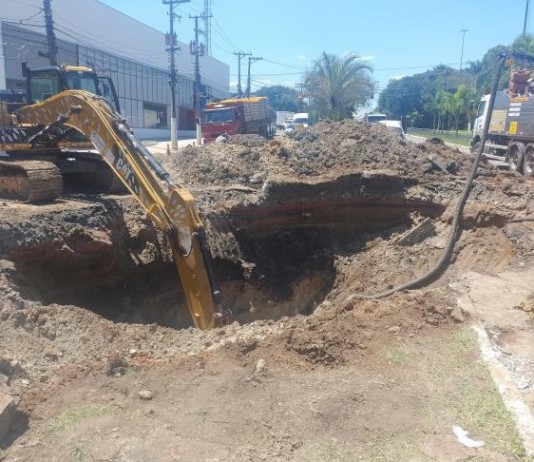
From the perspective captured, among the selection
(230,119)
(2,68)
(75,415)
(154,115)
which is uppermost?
(2,68)

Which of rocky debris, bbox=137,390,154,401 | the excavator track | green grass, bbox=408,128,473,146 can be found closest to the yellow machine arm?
the excavator track

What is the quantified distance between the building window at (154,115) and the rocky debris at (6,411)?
45.0 m

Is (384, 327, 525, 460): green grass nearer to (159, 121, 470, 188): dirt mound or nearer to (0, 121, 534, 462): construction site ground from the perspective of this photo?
(0, 121, 534, 462): construction site ground

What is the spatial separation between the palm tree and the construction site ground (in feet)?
105

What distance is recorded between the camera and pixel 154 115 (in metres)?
49.9

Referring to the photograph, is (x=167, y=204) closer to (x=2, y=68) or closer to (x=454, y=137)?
(x=2, y=68)

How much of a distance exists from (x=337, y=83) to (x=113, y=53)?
18.3m

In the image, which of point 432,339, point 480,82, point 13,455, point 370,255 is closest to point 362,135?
point 370,255

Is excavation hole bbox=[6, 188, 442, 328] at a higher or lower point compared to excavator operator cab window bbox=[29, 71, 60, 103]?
lower

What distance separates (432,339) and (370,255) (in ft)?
19.0

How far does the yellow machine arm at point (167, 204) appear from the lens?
22.3 feet

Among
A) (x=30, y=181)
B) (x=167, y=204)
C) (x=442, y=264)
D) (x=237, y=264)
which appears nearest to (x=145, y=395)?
(x=167, y=204)

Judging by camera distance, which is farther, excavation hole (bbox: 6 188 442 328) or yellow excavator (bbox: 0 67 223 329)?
excavation hole (bbox: 6 188 442 328)

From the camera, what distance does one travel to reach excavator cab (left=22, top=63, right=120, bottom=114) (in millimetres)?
10734
